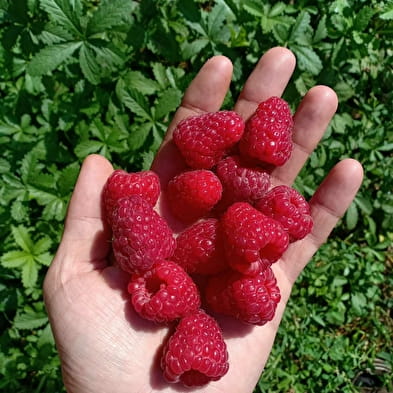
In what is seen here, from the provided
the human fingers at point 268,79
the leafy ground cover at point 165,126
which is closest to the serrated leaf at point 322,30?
the leafy ground cover at point 165,126

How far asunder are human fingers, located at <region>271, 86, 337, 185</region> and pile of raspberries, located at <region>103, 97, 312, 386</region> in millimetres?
186

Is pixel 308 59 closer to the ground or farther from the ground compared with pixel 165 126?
farther from the ground

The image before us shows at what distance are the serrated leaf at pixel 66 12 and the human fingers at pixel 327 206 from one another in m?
1.62

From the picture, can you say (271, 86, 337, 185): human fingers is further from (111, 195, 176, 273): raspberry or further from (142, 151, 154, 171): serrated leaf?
(111, 195, 176, 273): raspberry

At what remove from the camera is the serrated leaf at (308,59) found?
340 cm

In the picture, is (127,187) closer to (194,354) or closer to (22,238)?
(194,354)

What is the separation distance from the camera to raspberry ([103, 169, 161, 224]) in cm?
271

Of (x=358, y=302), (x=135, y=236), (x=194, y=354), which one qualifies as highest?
(x=135, y=236)

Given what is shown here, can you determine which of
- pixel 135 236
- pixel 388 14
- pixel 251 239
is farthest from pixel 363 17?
pixel 135 236

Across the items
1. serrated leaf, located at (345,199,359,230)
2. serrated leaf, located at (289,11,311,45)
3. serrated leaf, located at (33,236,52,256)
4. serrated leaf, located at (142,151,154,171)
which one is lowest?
serrated leaf, located at (33,236,52,256)

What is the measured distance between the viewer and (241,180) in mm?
2900

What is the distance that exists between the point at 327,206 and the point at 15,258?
6.13 ft

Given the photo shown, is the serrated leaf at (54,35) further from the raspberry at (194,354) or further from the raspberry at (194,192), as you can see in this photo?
the raspberry at (194,354)

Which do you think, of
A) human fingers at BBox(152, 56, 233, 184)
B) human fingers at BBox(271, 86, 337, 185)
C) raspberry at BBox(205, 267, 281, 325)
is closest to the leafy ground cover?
human fingers at BBox(152, 56, 233, 184)
